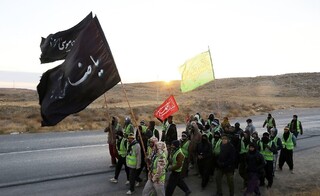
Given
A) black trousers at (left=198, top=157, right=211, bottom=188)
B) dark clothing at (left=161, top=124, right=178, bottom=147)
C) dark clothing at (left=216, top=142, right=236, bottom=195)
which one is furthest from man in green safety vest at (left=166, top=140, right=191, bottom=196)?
dark clothing at (left=161, top=124, right=178, bottom=147)

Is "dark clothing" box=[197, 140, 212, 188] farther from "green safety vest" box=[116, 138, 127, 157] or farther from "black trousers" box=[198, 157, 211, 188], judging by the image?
"green safety vest" box=[116, 138, 127, 157]

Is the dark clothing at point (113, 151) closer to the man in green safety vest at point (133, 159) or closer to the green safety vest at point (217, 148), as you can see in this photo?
the man in green safety vest at point (133, 159)

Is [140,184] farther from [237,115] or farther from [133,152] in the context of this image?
[237,115]

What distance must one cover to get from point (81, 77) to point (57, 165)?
6.48 metres

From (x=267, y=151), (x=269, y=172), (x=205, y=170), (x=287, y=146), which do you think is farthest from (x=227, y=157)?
(x=287, y=146)

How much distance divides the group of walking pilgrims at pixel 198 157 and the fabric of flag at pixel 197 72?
2792 mm

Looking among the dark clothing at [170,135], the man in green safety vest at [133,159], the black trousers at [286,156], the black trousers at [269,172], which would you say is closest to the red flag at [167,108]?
the dark clothing at [170,135]

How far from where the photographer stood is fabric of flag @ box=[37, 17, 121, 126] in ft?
26.6

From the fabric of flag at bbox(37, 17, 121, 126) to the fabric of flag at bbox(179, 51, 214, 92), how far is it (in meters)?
7.84

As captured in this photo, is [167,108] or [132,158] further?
[167,108]

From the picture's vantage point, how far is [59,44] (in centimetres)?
928

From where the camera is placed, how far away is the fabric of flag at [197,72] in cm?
1595

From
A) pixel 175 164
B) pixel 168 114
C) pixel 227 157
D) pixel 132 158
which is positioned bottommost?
pixel 227 157

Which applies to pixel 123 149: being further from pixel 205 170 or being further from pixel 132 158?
pixel 205 170
